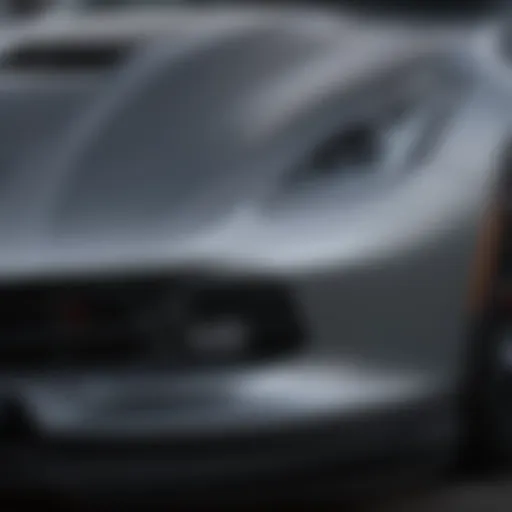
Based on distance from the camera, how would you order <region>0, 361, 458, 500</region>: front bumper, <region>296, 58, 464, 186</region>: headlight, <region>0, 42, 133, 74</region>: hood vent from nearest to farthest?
<region>0, 361, 458, 500</region>: front bumper < <region>296, 58, 464, 186</region>: headlight < <region>0, 42, 133, 74</region>: hood vent

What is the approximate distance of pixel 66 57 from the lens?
4.36 meters

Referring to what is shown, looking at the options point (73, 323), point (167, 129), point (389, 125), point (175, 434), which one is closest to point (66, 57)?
point (167, 129)

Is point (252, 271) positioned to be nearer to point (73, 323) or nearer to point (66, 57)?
point (73, 323)

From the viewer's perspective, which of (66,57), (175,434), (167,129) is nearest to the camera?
(175,434)

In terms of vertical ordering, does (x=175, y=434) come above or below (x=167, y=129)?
below

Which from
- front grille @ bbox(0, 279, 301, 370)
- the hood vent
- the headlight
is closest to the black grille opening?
front grille @ bbox(0, 279, 301, 370)

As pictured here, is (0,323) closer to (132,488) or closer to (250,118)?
(132,488)

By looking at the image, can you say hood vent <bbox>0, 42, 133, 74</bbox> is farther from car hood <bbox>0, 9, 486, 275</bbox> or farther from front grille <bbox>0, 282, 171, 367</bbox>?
front grille <bbox>0, 282, 171, 367</bbox>

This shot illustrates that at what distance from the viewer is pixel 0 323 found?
372 centimetres

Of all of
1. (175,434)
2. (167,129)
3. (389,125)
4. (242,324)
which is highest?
(167,129)

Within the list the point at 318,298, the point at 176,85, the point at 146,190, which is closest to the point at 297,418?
the point at 318,298

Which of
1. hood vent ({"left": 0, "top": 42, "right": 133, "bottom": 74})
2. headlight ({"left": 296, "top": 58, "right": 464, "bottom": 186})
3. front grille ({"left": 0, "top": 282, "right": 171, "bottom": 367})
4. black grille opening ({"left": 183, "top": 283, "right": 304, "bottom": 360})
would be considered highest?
hood vent ({"left": 0, "top": 42, "right": 133, "bottom": 74})

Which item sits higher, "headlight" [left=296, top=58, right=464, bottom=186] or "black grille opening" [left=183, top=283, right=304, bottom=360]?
"headlight" [left=296, top=58, right=464, bottom=186]

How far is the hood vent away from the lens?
424 cm
